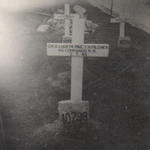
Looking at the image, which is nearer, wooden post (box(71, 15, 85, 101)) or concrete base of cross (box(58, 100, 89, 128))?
wooden post (box(71, 15, 85, 101))

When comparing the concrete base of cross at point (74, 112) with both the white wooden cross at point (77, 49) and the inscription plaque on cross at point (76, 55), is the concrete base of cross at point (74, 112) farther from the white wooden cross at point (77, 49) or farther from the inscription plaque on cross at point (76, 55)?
the white wooden cross at point (77, 49)

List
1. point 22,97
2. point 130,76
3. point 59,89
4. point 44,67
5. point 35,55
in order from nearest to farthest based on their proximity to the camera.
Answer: point 22,97
point 59,89
point 130,76
point 44,67
point 35,55

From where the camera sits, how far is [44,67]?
681 cm

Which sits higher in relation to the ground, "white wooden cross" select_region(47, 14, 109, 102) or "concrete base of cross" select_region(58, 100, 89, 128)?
"white wooden cross" select_region(47, 14, 109, 102)

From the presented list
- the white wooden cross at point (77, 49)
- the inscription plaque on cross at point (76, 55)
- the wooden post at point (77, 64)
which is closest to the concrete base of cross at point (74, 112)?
the inscription plaque on cross at point (76, 55)

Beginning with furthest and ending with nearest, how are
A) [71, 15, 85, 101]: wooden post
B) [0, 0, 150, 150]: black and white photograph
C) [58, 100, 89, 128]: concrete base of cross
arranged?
[58, 100, 89, 128]: concrete base of cross < [71, 15, 85, 101]: wooden post < [0, 0, 150, 150]: black and white photograph

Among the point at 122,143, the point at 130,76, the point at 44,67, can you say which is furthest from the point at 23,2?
the point at 122,143

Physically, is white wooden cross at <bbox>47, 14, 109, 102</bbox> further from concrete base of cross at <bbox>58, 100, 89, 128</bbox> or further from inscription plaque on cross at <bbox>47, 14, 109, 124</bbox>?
concrete base of cross at <bbox>58, 100, 89, 128</bbox>

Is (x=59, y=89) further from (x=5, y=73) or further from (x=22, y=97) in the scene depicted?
(x=5, y=73)

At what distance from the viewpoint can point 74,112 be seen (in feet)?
14.7

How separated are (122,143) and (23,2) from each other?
12729 mm

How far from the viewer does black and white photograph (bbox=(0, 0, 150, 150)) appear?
4.04 m

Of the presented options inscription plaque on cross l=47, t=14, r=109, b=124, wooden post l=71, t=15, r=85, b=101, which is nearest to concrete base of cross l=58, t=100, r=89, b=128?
inscription plaque on cross l=47, t=14, r=109, b=124

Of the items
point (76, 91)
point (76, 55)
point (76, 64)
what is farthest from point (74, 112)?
point (76, 55)
